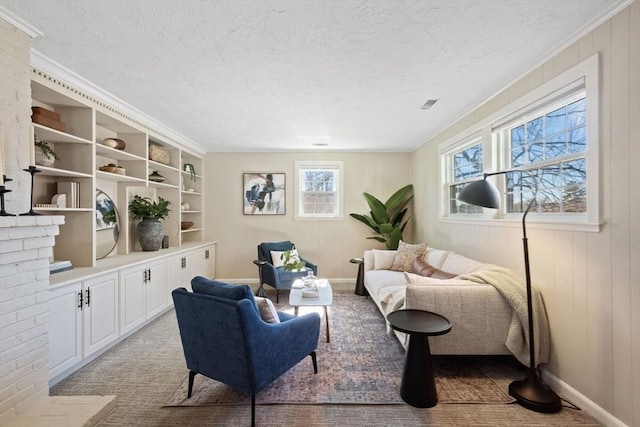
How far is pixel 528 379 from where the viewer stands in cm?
203

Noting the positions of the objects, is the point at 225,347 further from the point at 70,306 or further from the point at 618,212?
the point at 618,212

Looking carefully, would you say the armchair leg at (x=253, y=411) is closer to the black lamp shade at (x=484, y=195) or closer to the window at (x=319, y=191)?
the black lamp shade at (x=484, y=195)

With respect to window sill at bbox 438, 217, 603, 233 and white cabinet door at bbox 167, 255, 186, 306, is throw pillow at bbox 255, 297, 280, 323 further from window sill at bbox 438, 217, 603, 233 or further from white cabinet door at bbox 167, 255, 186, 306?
white cabinet door at bbox 167, 255, 186, 306

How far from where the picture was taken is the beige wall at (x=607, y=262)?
1.59 meters

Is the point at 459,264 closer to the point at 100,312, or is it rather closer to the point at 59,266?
the point at 100,312

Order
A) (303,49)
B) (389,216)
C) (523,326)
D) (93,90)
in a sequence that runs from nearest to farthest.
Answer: (303,49), (523,326), (93,90), (389,216)

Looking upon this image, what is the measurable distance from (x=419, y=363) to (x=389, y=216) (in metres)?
3.28

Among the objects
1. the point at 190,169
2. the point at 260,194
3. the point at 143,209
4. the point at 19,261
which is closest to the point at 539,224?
the point at 19,261

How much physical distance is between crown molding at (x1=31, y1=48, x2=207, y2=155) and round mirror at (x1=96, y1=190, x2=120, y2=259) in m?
0.99

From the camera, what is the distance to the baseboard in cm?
172

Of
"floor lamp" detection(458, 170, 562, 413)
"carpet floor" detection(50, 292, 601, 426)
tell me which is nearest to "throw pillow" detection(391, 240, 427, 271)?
"carpet floor" detection(50, 292, 601, 426)

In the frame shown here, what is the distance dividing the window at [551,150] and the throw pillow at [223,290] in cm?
210

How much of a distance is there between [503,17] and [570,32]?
22.2 inches

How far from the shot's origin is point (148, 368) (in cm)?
243
